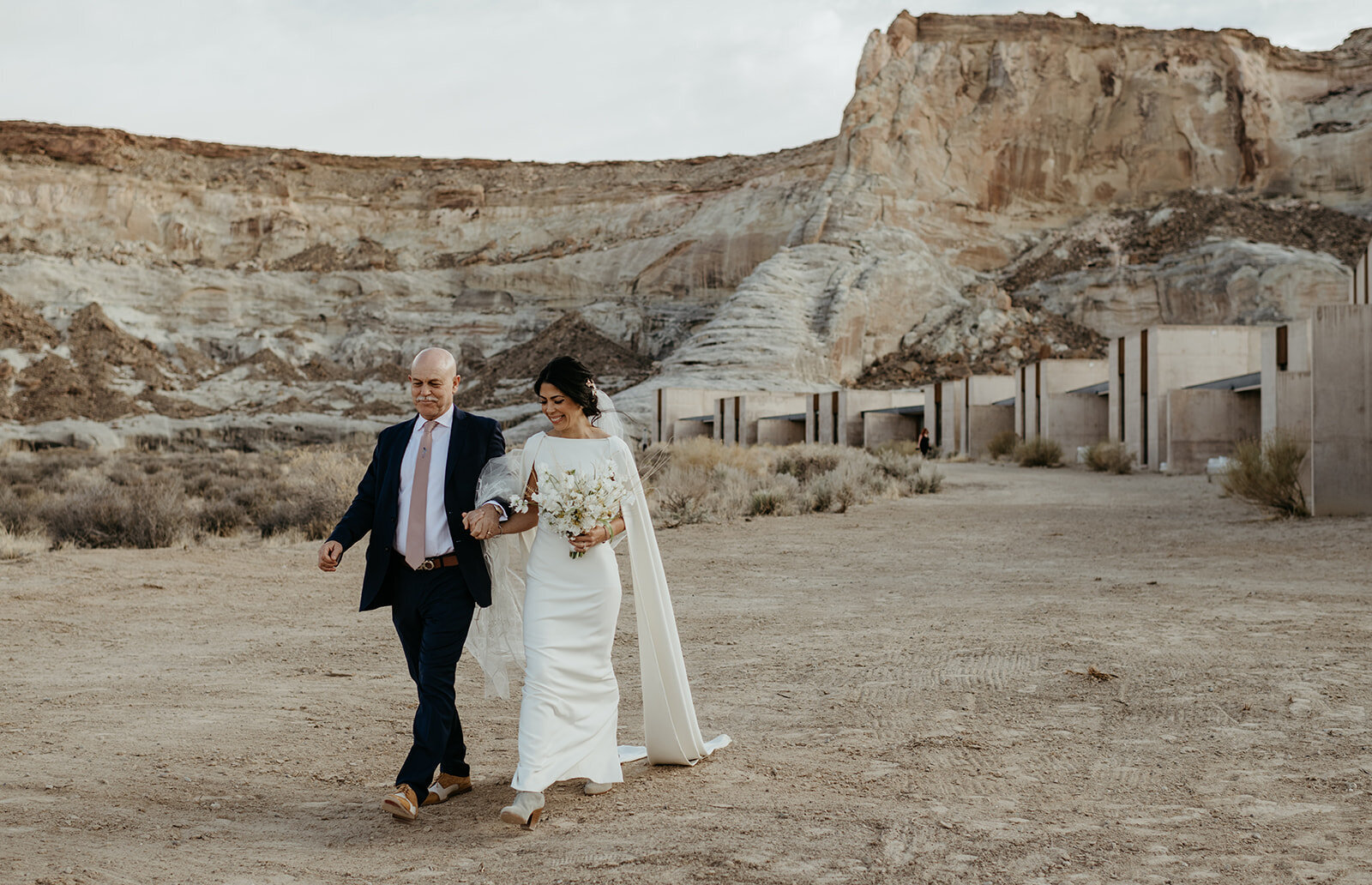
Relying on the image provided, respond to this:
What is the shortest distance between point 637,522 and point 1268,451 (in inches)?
609

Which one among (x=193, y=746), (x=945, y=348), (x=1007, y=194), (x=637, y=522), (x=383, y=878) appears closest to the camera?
(x=383, y=878)

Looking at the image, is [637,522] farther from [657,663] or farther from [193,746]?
[193,746]

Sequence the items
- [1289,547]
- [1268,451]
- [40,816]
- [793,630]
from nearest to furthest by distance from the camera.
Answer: [40,816], [793,630], [1289,547], [1268,451]

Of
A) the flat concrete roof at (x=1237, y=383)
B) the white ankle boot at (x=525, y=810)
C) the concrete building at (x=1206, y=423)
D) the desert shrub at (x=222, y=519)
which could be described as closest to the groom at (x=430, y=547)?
the white ankle boot at (x=525, y=810)

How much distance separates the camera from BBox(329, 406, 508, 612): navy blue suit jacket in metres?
4.37

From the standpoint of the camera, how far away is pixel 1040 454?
36719mm

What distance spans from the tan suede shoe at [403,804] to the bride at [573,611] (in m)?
0.41

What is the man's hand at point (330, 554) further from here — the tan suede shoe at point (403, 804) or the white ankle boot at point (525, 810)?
the white ankle boot at point (525, 810)

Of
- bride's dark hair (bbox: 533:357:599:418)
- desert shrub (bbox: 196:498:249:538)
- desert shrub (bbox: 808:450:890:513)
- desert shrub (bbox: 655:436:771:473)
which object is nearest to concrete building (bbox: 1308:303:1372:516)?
desert shrub (bbox: 808:450:890:513)

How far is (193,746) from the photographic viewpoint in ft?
17.7

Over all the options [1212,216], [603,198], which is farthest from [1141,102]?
[603,198]

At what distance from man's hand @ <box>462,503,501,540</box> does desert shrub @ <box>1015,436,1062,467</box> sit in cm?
3458

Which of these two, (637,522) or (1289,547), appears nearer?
(637,522)

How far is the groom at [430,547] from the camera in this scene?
433cm
